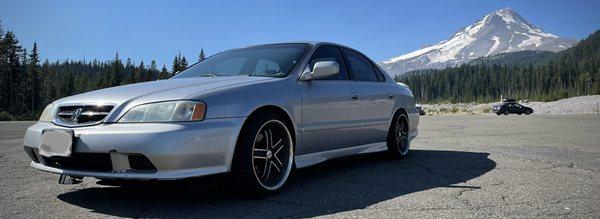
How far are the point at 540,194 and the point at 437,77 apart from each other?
615 feet

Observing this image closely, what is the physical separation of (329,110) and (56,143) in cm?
235

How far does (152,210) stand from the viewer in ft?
10.9

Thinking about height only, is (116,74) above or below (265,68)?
above

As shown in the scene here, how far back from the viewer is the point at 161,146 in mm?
3080

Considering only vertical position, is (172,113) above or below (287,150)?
above

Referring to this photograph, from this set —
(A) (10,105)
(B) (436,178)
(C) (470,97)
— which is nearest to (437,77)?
(C) (470,97)

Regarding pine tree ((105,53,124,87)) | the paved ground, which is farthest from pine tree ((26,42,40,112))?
the paved ground

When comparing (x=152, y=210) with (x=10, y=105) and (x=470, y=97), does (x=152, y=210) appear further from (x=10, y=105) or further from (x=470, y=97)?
(x=470, y=97)

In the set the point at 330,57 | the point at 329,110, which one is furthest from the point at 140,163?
the point at 330,57

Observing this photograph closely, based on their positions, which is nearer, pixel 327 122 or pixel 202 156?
pixel 202 156

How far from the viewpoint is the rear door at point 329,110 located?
14.1 feet

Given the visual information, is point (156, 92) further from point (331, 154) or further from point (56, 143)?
point (331, 154)

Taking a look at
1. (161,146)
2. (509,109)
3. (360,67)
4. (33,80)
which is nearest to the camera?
(161,146)

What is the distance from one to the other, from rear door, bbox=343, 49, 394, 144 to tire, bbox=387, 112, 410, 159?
0.21 meters
